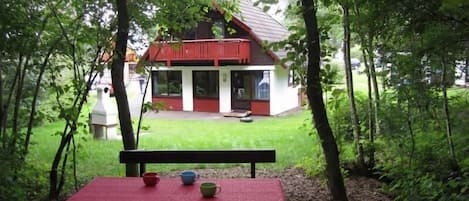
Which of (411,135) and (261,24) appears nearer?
Answer: (411,135)

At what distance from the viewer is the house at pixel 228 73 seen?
1593cm

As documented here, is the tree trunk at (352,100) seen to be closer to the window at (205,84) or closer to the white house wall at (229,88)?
the white house wall at (229,88)

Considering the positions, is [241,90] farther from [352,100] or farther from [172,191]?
[172,191]

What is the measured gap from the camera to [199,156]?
14.2 feet

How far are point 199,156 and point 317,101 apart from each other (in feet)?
4.26

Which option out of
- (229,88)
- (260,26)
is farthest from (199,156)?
(260,26)

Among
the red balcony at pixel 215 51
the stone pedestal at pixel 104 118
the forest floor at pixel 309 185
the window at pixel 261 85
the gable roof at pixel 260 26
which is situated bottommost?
the forest floor at pixel 309 185

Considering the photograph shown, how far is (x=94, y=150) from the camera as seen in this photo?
8703 mm

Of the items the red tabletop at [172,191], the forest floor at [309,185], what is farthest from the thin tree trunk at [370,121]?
the red tabletop at [172,191]

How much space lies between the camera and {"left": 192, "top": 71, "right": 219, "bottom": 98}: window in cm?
1712

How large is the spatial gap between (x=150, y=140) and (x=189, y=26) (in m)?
5.66

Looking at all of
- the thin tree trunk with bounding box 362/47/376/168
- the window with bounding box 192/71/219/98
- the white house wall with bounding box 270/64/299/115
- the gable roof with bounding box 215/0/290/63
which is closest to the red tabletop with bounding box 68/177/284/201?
the thin tree trunk with bounding box 362/47/376/168

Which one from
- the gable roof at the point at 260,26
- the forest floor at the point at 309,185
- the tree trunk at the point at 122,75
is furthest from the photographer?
the gable roof at the point at 260,26

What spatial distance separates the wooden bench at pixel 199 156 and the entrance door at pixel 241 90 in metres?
12.2
